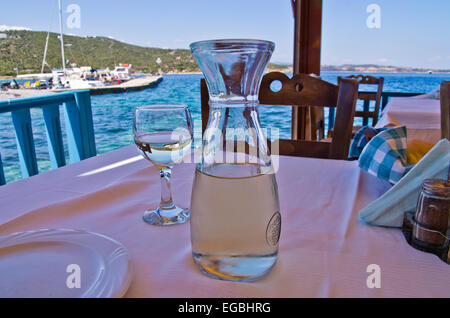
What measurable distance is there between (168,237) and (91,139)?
1811mm

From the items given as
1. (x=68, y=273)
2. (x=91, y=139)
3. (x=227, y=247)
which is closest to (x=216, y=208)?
(x=227, y=247)

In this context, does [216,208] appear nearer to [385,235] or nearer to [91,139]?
[385,235]

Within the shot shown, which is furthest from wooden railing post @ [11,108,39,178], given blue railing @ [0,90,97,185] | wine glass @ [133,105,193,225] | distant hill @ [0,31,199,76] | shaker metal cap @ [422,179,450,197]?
distant hill @ [0,31,199,76]

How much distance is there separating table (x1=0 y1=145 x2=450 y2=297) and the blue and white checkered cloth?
0.04 metres

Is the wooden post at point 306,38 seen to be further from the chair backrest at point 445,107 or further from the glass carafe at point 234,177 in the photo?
the glass carafe at point 234,177

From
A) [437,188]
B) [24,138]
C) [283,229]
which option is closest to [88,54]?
[24,138]

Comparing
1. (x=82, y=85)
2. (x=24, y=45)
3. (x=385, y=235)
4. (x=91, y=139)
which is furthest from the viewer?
(x=82, y=85)

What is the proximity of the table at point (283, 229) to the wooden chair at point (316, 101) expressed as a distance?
0.20 meters

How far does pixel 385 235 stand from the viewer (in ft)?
1.23

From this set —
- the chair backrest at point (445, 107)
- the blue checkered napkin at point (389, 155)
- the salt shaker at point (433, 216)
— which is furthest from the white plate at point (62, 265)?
the chair backrest at point (445, 107)

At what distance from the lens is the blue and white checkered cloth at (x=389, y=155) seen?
19.6 inches

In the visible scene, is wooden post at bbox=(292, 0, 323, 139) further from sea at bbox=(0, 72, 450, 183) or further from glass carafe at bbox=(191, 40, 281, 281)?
glass carafe at bbox=(191, 40, 281, 281)

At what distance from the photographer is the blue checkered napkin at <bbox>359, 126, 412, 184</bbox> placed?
50 centimetres

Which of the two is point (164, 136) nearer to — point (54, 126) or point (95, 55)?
point (54, 126)
